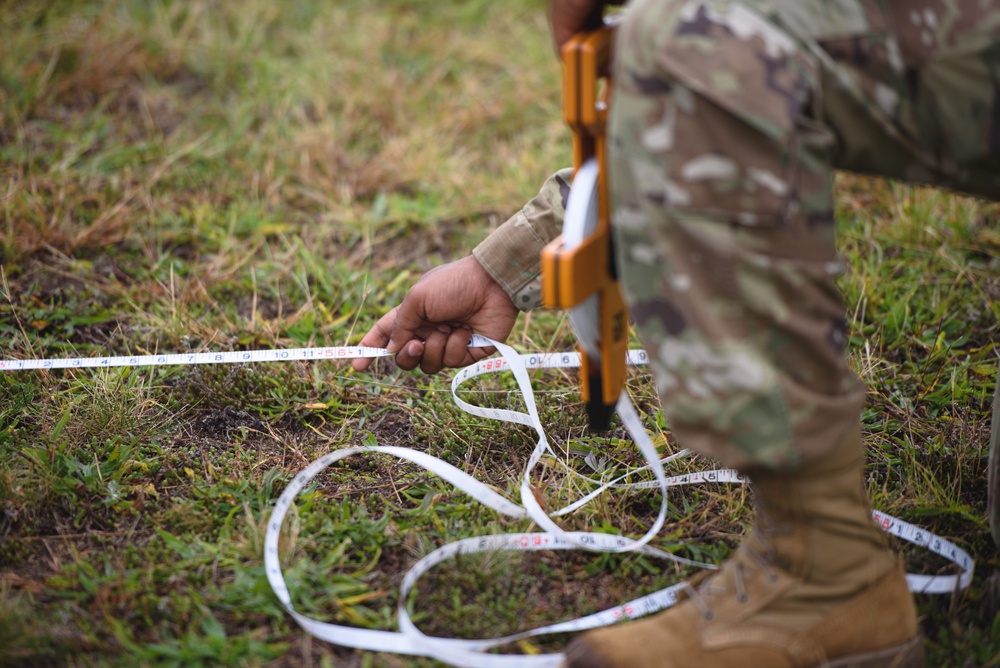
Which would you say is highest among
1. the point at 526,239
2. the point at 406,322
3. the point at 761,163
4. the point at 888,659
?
the point at 761,163

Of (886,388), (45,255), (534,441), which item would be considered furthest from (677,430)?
(45,255)

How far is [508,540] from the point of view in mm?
1836

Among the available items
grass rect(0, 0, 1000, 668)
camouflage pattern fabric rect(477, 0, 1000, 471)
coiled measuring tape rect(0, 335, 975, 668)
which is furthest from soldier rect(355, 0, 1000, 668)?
grass rect(0, 0, 1000, 668)

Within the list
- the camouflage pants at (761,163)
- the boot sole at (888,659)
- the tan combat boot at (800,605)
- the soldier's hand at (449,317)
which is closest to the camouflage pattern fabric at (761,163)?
the camouflage pants at (761,163)

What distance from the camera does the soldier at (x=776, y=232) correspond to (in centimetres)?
129

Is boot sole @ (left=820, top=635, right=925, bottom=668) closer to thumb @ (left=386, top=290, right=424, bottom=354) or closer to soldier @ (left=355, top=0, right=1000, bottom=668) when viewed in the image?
soldier @ (left=355, top=0, right=1000, bottom=668)

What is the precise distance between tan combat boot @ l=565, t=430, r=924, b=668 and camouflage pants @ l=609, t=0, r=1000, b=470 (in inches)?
5.5

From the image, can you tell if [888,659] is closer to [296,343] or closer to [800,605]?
[800,605]

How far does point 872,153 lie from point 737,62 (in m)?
0.34

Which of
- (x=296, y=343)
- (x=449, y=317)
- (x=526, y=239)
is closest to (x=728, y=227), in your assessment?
(x=526, y=239)

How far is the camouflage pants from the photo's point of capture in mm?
1292

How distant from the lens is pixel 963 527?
75.5 inches

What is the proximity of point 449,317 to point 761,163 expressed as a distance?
3.23 feet

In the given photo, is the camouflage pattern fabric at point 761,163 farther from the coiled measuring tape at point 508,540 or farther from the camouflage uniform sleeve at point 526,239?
the camouflage uniform sleeve at point 526,239
